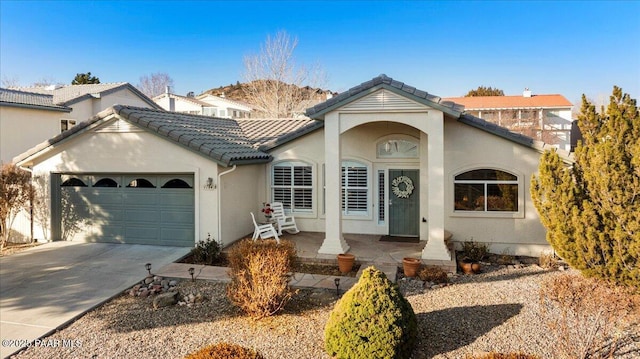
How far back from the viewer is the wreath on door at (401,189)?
1331 cm

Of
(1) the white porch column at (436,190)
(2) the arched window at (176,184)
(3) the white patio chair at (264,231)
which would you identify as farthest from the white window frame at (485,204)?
(2) the arched window at (176,184)

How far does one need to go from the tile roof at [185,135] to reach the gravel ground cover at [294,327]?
431 cm

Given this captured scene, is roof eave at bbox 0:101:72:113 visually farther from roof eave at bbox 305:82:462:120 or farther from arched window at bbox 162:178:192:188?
roof eave at bbox 305:82:462:120

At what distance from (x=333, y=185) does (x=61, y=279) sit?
7010 millimetres

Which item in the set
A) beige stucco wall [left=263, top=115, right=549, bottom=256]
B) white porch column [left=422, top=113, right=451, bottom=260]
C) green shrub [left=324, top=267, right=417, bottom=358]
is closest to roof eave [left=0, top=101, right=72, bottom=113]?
beige stucco wall [left=263, top=115, right=549, bottom=256]

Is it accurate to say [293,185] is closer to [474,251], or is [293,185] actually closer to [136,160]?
[136,160]

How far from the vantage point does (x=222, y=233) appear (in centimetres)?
1181

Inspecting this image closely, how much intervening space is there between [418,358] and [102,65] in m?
47.6

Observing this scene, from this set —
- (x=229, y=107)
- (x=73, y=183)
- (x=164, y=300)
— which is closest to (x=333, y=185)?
(x=164, y=300)

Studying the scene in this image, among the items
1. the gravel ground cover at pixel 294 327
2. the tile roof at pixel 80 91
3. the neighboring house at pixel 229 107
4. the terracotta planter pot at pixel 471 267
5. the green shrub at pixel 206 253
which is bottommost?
the gravel ground cover at pixel 294 327

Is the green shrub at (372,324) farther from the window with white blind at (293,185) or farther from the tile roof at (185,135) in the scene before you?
the window with white blind at (293,185)

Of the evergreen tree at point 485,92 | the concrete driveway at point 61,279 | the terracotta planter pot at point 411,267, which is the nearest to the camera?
the concrete driveway at point 61,279

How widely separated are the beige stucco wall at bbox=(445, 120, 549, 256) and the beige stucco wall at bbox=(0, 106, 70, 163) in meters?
20.0

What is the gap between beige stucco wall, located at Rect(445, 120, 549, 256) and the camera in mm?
11820
